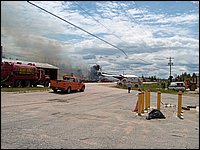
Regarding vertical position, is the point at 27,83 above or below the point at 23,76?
below

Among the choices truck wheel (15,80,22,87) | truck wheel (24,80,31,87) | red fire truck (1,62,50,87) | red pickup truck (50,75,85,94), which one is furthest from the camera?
truck wheel (24,80,31,87)

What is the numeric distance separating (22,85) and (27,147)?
27597mm

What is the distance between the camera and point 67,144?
7113 millimetres

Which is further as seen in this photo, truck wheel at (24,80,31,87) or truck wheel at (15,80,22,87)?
truck wheel at (24,80,31,87)

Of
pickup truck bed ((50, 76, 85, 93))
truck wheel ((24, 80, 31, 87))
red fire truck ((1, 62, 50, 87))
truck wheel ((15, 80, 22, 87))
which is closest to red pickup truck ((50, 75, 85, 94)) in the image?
pickup truck bed ((50, 76, 85, 93))

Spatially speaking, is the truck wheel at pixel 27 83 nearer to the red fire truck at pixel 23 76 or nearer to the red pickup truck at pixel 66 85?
the red fire truck at pixel 23 76

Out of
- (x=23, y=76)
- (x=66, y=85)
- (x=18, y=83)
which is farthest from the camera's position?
(x=23, y=76)

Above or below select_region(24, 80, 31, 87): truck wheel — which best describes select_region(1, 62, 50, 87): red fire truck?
above

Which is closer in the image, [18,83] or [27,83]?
[18,83]

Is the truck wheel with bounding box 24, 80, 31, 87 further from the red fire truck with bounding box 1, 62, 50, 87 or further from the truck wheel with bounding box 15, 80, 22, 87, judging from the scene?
the truck wheel with bounding box 15, 80, 22, 87

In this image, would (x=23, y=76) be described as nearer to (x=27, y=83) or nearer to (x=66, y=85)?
(x=27, y=83)

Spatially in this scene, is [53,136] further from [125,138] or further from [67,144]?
Answer: [125,138]

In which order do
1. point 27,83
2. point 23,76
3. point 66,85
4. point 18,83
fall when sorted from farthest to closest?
point 27,83
point 23,76
point 18,83
point 66,85

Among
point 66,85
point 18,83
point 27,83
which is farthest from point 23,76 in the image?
point 66,85
